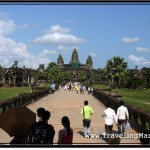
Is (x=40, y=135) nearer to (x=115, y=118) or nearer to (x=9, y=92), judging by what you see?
(x=115, y=118)

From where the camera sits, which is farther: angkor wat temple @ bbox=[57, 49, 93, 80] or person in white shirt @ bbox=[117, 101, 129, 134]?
angkor wat temple @ bbox=[57, 49, 93, 80]

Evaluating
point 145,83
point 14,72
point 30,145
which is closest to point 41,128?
point 30,145

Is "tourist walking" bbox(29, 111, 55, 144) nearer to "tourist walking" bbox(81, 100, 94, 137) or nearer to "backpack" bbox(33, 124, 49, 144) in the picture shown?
"backpack" bbox(33, 124, 49, 144)

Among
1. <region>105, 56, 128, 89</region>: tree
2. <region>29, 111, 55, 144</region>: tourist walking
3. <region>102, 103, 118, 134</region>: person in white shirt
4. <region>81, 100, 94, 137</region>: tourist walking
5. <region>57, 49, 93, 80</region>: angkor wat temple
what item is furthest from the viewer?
<region>57, 49, 93, 80</region>: angkor wat temple

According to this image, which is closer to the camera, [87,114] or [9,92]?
[87,114]

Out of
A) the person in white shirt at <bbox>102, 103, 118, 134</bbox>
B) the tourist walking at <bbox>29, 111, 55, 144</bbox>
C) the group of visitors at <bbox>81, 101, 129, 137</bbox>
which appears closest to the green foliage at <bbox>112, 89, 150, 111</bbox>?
the group of visitors at <bbox>81, 101, 129, 137</bbox>

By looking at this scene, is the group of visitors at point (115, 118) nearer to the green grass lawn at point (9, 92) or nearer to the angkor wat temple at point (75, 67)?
the green grass lawn at point (9, 92)

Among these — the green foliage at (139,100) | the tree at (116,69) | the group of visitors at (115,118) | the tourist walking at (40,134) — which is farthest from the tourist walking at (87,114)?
the tree at (116,69)

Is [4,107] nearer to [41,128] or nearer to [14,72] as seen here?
[41,128]

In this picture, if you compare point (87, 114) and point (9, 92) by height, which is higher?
point (87, 114)

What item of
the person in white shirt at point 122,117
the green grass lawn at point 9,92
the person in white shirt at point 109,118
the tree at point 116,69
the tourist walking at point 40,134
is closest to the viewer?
the tourist walking at point 40,134

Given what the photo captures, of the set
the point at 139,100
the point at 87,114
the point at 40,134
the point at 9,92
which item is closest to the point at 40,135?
the point at 40,134

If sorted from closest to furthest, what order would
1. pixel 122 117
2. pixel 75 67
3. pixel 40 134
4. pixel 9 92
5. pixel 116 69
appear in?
pixel 40 134
pixel 122 117
pixel 9 92
pixel 116 69
pixel 75 67

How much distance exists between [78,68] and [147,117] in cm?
15944
